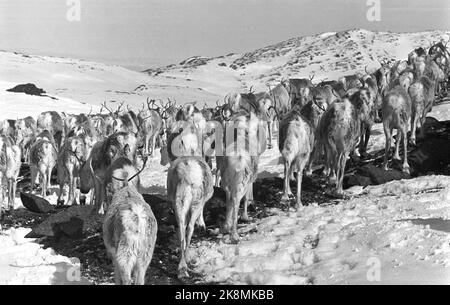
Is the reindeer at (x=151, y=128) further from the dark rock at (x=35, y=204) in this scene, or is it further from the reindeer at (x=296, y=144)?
the reindeer at (x=296, y=144)

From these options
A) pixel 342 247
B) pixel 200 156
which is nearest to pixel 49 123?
pixel 200 156

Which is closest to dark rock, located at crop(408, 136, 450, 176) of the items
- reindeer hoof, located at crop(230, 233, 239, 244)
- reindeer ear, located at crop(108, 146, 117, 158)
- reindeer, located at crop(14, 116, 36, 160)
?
reindeer hoof, located at crop(230, 233, 239, 244)

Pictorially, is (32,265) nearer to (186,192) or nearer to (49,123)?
(186,192)

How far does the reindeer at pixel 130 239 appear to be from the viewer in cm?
815

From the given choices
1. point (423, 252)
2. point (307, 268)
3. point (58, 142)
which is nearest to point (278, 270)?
point (307, 268)

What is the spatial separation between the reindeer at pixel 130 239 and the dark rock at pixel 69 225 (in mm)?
4558

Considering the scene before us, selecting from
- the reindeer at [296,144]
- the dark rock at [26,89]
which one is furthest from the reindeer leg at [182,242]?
the dark rock at [26,89]

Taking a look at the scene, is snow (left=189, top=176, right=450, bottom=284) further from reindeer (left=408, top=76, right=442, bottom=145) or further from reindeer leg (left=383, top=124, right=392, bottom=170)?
reindeer (left=408, top=76, right=442, bottom=145)

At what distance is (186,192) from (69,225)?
3.93 metres

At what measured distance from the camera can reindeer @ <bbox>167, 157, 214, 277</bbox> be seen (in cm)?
1027

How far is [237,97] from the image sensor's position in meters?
24.4

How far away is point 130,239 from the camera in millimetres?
8172

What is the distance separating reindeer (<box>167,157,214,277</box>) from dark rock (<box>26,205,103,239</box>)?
10.8ft

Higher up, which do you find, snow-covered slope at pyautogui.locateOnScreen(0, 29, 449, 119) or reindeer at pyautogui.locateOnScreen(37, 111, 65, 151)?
reindeer at pyautogui.locateOnScreen(37, 111, 65, 151)
